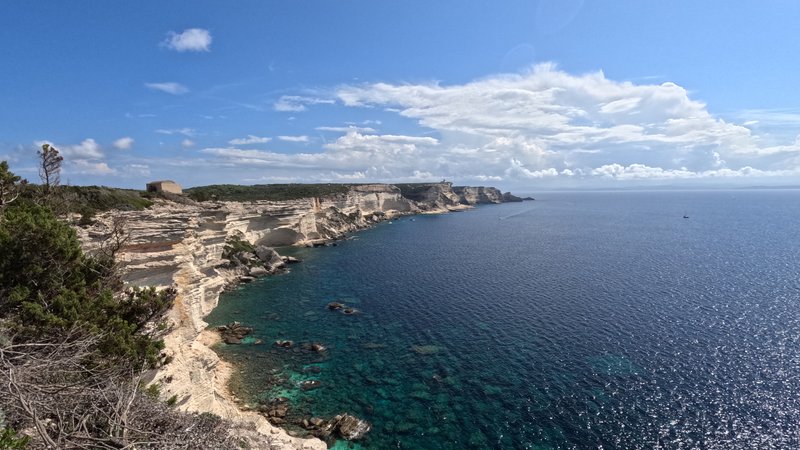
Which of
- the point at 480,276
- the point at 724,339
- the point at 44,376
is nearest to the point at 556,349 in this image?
the point at 724,339

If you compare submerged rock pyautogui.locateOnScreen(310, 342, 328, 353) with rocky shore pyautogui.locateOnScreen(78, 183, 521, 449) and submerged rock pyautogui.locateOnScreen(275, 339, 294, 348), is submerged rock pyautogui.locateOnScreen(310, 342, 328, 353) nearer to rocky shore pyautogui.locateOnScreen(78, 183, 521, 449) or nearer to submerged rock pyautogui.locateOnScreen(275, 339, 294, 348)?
submerged rock pyautogui.locateOnScreen(275, 339, 294, 348)

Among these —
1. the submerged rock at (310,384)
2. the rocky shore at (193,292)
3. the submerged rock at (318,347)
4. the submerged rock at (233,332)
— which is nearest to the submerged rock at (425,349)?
the submerged rock at (318,347)

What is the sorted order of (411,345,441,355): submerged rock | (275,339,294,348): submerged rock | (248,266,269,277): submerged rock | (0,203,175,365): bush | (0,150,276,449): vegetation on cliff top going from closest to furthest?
1. (0,150,276,449): vegetation on cliff top
2. (0,203,175,365): bush
3. (411,345,441,355): submerged rock
4. (275,339,294,348): submerged rock
5. (248,266,269,277): submerged rock

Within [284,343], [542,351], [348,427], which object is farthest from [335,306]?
[542,351]

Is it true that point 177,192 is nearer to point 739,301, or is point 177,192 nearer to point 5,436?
point 5,436

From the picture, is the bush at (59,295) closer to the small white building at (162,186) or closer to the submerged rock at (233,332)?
the submerged rock at (233,332)

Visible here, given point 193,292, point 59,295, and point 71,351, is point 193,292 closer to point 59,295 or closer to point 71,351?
point 59,295

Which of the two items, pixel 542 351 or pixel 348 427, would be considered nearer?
pixel 348 427

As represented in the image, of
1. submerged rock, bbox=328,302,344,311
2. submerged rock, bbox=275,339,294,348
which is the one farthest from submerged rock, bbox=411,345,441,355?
submerged rock, bbox=328,302,344,311
